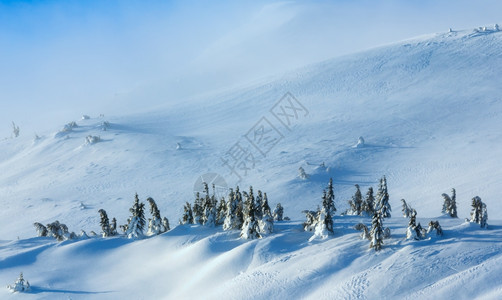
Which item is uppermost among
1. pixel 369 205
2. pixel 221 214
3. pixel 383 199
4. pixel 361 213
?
pixel 221 214

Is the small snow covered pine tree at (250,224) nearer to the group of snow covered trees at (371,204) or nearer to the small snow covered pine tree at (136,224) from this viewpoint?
the small snow covered pine tree at (136,224)

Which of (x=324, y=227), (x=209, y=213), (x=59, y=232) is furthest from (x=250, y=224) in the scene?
(x=59, y=232)

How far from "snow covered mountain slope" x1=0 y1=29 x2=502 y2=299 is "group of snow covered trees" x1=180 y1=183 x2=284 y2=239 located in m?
1.04

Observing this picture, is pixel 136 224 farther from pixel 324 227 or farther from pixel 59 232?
pixel 324 227

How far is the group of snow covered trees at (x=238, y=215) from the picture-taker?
902 inches

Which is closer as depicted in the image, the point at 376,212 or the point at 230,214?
the point at 376,212

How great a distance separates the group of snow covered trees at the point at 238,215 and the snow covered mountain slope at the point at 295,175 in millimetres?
1038

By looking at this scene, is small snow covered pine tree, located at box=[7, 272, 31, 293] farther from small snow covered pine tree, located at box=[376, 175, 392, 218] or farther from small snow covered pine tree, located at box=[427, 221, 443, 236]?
small snow covered pine tree, located at box=[376, 175, 392, 218]

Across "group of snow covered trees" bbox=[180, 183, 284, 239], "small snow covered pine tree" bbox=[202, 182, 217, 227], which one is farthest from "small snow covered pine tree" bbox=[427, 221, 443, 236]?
"small snow covered pine tree" bbox=[202, 182, 217, 227]

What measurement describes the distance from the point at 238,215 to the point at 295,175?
765 inches

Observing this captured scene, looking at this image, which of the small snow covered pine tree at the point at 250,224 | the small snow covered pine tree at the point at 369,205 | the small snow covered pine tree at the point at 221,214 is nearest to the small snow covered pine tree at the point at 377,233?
the small snow covered pine tree at the point at 250,224

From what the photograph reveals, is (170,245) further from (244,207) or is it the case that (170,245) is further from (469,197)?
(469,197)

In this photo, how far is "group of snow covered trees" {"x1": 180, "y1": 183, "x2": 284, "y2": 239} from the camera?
902 inches

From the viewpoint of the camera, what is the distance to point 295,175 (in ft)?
142
